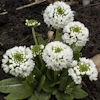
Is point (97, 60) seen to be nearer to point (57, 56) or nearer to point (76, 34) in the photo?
point (76, 34)

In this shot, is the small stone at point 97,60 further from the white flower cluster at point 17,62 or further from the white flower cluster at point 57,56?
the white flower cluster at point 17,62

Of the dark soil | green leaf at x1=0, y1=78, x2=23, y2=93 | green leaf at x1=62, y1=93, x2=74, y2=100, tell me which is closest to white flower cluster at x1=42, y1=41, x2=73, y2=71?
green leaf at x1=62, y1=93, x2=74, y2=100

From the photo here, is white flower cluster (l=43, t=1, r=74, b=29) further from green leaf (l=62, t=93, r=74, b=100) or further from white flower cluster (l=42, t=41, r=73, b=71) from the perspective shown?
green leaf (l=62, t=93, r=74, b=100)

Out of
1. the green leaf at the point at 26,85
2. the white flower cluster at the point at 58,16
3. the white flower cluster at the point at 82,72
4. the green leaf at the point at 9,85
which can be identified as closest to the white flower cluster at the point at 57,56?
the white flower cluster at the point at 82,72

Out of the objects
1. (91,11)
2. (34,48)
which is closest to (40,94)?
(34,48)

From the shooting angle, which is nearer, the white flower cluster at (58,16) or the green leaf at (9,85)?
the white flower cluster at (58,16)

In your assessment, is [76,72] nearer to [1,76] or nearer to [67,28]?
[67,28]
